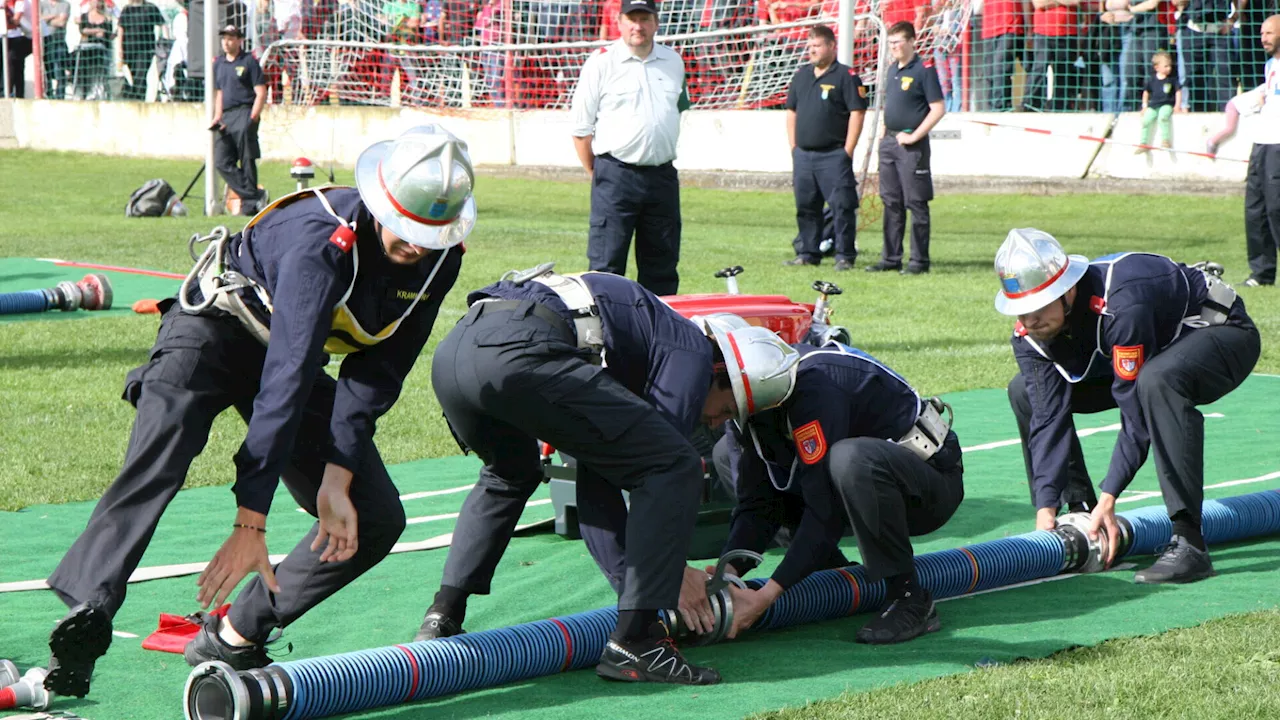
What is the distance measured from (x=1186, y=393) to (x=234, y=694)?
361 centimetres

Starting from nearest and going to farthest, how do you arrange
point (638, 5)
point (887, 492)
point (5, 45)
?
point (887, 492) < point (638, 5) < point (5, 45)

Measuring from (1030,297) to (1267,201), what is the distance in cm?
861

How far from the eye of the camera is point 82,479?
7.40m

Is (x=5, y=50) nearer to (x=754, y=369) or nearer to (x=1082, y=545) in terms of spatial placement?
(x=1082, y=545)

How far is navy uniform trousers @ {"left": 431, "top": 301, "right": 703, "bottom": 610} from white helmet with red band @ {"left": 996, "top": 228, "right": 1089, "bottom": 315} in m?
1.72

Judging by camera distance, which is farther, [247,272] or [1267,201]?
[1267,201]

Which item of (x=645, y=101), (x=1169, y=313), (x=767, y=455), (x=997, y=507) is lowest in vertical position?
(x=997, y=507)

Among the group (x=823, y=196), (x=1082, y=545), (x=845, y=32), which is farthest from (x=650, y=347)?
(x=845, y=32)

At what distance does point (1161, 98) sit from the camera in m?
19.0

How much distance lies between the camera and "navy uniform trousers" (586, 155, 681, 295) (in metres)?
9.67

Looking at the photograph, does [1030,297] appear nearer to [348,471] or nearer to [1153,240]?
[348,471]

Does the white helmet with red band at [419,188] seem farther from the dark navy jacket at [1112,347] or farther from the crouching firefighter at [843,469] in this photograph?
the dark navy jacket at [1112,347]

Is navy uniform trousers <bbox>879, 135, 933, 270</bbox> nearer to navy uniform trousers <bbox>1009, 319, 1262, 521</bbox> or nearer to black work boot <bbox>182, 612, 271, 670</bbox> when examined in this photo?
navy uniform trousers <bbox>1009, 319, 1262, 521</bbox>

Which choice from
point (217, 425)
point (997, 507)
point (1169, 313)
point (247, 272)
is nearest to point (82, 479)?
point (217, 425)
